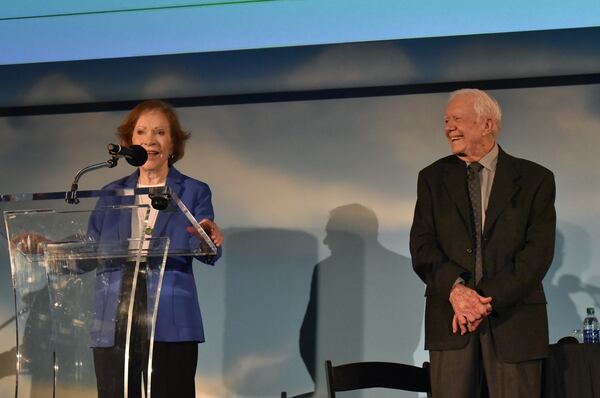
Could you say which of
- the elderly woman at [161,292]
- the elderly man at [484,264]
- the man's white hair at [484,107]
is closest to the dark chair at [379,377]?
the elderly man at [484,264]

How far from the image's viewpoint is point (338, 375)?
11.1 ft

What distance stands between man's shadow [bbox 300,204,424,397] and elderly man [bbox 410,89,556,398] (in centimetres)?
137

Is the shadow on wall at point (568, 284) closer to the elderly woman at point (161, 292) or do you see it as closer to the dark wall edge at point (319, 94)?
the dark wall edge at point (319, 94)

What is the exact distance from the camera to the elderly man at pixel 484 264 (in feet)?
10.00

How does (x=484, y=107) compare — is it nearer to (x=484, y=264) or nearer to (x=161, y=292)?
(x=484, y=264)

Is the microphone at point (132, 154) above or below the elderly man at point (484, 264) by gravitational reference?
above

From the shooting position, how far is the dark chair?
133 inches

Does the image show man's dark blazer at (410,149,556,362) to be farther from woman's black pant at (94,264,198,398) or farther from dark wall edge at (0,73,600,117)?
dark wall edge at (0,73,600,117)

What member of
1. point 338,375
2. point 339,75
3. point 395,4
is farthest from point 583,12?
point 338,375

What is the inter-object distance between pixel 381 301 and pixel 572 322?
3.06 ft

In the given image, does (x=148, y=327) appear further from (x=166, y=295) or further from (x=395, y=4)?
(x=395, y=4)

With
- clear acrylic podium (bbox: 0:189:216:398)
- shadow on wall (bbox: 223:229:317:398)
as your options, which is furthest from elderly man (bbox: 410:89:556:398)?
shadow on wall (bbox: 223:229:317:398)

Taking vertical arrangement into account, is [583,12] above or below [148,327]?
above

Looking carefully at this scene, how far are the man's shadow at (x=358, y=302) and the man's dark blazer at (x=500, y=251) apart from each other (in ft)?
4.55
